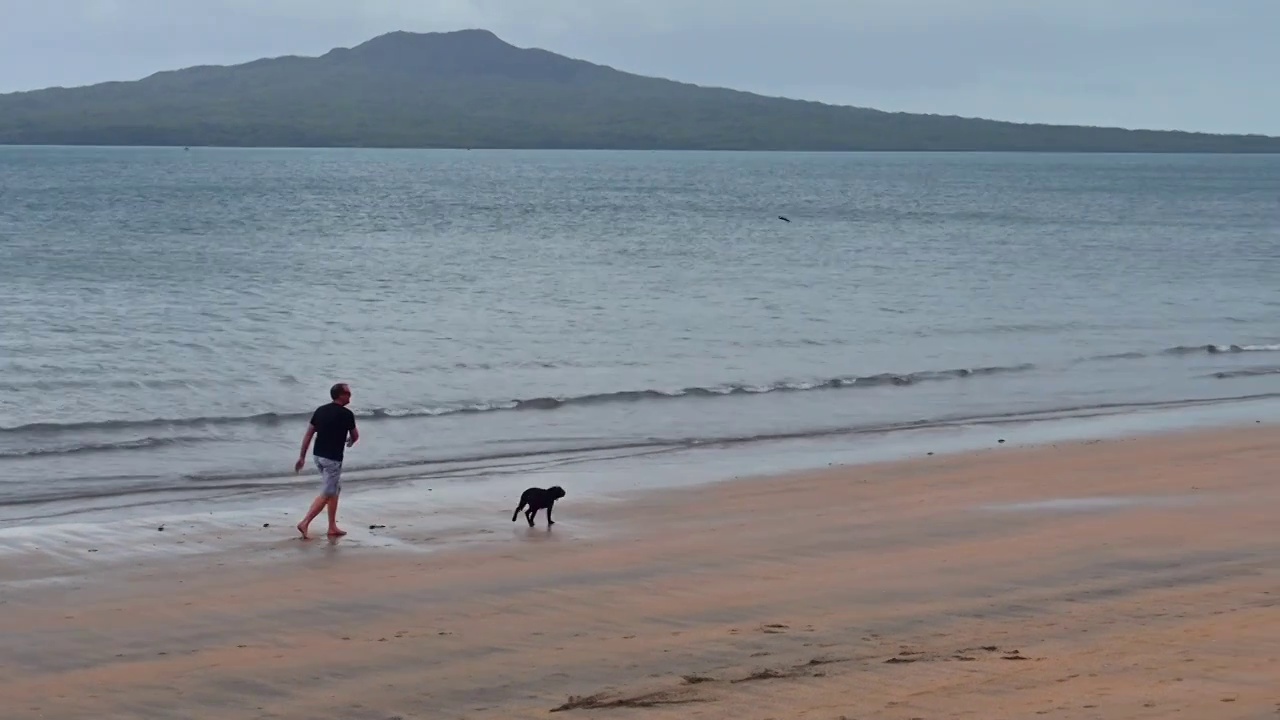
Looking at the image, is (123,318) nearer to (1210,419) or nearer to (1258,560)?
(1210,419)

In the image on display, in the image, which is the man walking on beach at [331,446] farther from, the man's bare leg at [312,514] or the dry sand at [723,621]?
the dry sand at [723,621]

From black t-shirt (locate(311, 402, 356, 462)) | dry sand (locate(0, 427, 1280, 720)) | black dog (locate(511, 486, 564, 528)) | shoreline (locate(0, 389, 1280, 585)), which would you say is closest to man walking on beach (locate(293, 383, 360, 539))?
black t-shirt (locate(311, 402, 356, 462))

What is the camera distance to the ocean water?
20203 millimetres

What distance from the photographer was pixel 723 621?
34.8 feet

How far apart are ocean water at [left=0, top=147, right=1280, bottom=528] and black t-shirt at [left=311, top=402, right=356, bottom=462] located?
2.73 meters

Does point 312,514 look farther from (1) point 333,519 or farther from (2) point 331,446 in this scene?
(2) point 331,446

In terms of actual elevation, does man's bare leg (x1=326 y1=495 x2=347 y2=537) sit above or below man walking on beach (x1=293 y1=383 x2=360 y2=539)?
below

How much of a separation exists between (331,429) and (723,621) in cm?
497

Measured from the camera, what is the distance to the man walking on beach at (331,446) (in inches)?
540

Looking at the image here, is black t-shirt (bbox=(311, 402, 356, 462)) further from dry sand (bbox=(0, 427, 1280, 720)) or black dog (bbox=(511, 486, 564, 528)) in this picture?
black dog (bbox=(511, 486, 564, 528))

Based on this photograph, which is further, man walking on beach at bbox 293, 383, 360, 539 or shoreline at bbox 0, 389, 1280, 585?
man walking on beach at bbox 293, 383, 360, 539

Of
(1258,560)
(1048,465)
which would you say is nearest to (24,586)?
A: (1258,560)

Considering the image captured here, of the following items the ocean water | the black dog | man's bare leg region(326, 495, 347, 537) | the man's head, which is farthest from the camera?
the ocean water

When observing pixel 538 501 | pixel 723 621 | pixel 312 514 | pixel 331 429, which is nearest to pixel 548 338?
pixel 538 501
